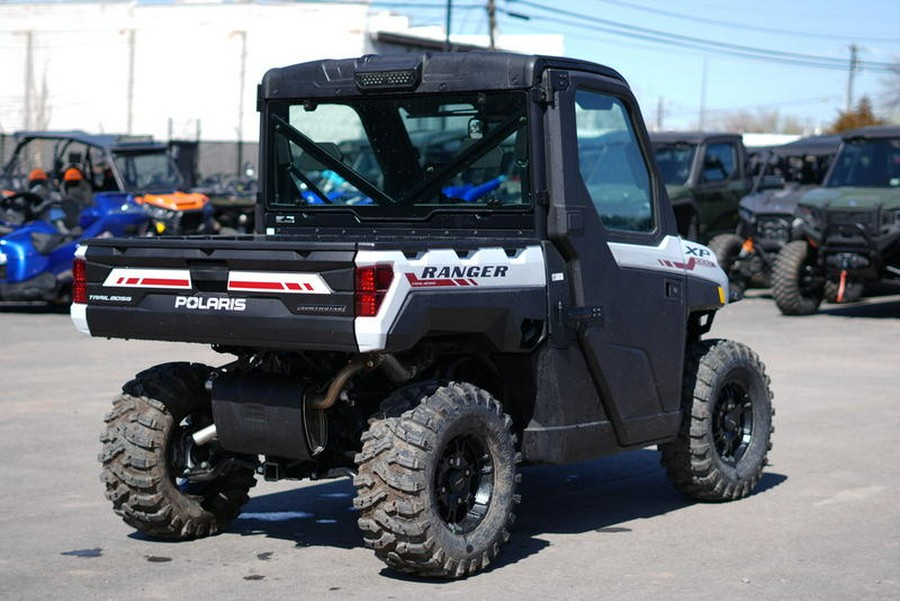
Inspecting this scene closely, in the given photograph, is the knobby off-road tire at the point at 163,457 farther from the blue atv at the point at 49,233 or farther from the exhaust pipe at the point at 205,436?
the blue atv at the point at 49,233

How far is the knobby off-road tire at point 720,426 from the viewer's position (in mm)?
7805

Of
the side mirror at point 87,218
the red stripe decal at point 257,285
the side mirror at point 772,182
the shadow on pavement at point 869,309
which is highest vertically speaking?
the side mirror at point 772,182

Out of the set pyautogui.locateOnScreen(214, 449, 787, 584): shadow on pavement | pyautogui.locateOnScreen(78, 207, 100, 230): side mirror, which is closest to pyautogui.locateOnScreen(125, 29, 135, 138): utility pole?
pyautogui.locateOnScreen(78, 207, 100, 230): side mirror

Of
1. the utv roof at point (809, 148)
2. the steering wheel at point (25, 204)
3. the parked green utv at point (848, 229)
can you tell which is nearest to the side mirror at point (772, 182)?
the parked green utv at point (848, 229)

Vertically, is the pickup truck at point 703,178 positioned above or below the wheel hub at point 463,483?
above

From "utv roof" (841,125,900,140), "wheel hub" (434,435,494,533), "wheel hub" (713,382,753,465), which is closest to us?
"wheel hub" (434,435,494,533)

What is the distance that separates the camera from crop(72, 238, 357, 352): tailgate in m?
5.95

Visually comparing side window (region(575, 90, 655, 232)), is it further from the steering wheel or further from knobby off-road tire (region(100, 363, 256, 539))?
the steering wheel

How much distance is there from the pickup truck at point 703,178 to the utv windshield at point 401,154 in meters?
13.5

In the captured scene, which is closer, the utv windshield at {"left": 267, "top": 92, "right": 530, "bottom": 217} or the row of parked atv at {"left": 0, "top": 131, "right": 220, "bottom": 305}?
the utv windshield at {"left": 267, "top": 92, "right": 530, "bottom": 217}

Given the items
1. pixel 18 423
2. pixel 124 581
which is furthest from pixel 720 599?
pixel 18 423

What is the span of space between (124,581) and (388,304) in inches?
65.7

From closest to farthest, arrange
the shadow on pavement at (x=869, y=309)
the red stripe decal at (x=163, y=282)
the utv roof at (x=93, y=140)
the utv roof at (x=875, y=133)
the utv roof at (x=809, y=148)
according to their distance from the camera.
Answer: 1. the red stripe decal at (x=163, y=282)
2. the utv roof at (x=875, y=133)
3. the shadow on pavement at (x=869, y=309)
4. the utv roof at (x=93, y=140)
5. the utv roof at (x=809, y=148)

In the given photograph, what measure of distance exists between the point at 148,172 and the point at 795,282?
9.55 meters
